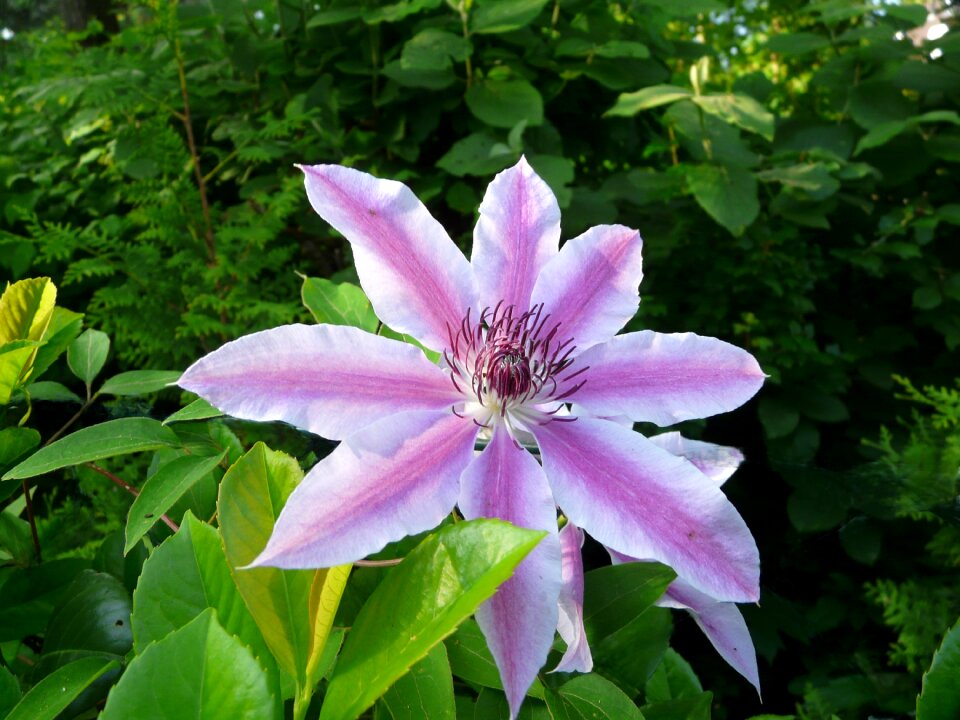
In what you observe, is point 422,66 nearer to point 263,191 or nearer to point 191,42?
point 263,191

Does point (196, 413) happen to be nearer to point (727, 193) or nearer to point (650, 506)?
point (650, 506)

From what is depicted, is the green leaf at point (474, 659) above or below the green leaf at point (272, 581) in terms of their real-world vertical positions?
below

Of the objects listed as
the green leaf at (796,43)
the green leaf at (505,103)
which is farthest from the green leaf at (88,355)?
the green leaf at (796,43)

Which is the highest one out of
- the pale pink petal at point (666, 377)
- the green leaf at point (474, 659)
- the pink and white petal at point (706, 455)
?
the pale pink petal at point (666, 377)

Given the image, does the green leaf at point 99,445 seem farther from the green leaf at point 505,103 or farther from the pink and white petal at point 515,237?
the green leaf at point 505,103

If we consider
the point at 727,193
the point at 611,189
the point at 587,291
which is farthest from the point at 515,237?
the point at 611,189

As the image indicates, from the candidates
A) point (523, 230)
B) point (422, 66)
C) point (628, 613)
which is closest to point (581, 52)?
point (422, 66)

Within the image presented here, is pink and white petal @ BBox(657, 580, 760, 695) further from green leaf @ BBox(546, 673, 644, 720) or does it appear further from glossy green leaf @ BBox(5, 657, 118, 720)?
glossy green leaf @ BBox(5, 657, 118, 720)
